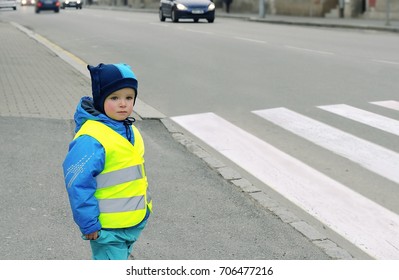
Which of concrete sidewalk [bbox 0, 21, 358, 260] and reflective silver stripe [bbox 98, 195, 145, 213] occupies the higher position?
reflective silver stripe [bbox 98, 195, 145, 213]

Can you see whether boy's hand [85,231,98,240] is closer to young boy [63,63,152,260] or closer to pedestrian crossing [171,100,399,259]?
young boy [63,63,152,260]

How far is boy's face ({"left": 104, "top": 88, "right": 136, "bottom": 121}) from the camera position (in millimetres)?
3230

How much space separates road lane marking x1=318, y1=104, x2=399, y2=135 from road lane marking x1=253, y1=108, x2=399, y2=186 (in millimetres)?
568

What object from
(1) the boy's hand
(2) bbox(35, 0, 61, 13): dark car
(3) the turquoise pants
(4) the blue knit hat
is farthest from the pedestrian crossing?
(2) bbox(35, 0, 61, 13): dark car

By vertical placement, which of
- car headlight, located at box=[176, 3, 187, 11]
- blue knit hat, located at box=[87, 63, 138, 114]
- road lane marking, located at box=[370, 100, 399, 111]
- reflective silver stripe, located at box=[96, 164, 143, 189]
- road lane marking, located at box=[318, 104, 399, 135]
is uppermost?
car headlight, located at box=[176, 3, 187, 11]

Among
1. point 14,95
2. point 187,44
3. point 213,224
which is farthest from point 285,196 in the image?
point 187,44

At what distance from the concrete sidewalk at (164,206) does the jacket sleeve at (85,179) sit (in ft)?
4.79

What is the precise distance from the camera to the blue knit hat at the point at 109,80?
320cm

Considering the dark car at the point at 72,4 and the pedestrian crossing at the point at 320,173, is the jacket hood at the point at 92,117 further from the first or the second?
the dark car at the point at 72,4

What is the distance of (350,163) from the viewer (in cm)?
729

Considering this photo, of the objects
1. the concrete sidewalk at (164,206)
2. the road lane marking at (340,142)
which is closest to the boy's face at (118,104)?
the concrete sidewalk at (164,206)

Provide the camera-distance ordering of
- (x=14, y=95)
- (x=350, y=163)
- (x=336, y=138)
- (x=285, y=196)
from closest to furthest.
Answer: (x=285, y=196) → (x=350, y=163) → (x=336, y=138) → (x=14, y=95)
